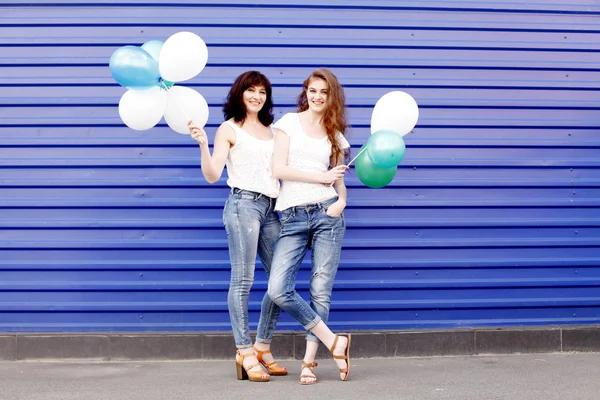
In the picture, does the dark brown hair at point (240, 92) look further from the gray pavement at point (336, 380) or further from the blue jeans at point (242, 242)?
the gray pavement at point (336, 380)

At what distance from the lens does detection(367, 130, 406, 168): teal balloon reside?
15.7 feet

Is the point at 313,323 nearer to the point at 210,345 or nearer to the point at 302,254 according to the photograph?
the point at 302,254

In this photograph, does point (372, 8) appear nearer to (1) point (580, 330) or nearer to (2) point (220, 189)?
(2) point (220, 189)

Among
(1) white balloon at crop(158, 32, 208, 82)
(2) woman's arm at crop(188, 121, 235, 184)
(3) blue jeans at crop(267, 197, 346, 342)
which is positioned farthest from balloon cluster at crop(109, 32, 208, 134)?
(3) blue jeans at crop(267, 197, 346, 342)

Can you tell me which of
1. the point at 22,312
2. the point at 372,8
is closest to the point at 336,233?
the point at 372,8

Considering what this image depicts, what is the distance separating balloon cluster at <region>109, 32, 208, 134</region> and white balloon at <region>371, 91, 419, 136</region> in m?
1.08

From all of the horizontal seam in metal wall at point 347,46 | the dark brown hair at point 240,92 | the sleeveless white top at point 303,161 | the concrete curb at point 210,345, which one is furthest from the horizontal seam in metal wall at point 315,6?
the concrete curb at point 210,345

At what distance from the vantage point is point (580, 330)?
610cm

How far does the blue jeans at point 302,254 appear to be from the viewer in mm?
4973

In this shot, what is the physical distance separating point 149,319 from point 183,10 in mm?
2221

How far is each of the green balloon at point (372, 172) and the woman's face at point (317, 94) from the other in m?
0.39

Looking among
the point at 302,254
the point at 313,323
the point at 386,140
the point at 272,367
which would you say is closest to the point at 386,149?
the point at 386,140

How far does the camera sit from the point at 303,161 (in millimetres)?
5035

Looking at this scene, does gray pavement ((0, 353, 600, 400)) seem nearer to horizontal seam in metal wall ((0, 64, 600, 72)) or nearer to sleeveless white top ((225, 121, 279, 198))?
sleeveless white top ((225, 121, 279, 198))
